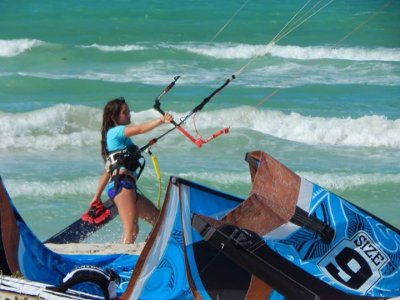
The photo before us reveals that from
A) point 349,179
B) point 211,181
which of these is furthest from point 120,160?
point 349,179

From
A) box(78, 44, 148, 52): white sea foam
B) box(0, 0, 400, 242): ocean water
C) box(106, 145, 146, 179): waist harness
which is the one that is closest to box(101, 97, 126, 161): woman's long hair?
box(106, 145, 146, 179): waist harness

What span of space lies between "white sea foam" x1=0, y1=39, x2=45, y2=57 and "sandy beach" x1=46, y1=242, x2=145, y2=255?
16.2m

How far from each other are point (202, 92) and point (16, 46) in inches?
271

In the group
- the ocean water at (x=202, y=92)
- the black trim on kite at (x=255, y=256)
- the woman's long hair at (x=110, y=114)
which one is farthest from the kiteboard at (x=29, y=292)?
the ocean water at (x=202, y=92)

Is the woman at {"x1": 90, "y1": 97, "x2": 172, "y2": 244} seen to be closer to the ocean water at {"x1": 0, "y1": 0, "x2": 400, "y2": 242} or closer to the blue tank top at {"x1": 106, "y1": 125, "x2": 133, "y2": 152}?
the blue tank top at {"x1": 106, "y1": 125, "x2": 133, "y2": 152}

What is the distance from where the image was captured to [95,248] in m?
9.03

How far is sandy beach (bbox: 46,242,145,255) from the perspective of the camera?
8.71m

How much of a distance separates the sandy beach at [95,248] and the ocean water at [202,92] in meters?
1.36

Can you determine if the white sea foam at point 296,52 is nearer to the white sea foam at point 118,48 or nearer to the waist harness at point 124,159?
the white sea foam at point 118,48

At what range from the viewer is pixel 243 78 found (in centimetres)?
2203

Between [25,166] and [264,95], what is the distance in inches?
281

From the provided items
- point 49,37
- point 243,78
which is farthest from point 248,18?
point 243,78

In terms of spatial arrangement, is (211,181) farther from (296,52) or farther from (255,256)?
(296,52)

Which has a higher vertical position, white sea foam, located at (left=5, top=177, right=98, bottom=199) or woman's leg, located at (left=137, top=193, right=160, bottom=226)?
woman's leg, located at (left=137, top=193, right=160, bottom=226)
